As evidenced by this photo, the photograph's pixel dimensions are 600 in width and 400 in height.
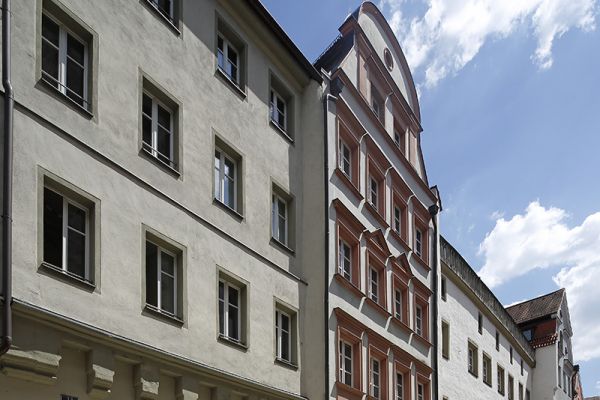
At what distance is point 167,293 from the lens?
14.8 metres

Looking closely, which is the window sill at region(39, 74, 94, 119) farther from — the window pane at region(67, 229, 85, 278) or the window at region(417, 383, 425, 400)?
the window at region(417, 383, 425, 400)

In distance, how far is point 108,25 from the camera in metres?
13.9

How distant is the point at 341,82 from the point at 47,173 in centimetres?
1273

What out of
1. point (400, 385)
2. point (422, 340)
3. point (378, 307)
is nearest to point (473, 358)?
point (422, 340)

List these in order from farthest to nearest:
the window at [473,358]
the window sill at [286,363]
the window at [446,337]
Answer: the window at [473,358]
the window at [446,337]
the window sill at [286,363]

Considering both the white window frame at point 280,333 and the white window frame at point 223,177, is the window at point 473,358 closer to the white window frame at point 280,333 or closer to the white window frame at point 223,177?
the white window frame at point 280,333

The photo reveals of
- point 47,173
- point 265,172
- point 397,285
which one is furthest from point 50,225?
point 397,285

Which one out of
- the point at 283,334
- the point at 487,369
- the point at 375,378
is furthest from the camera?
the point at 487,369

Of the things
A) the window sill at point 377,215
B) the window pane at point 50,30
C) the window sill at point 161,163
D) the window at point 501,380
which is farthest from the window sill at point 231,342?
the window at point 501,380

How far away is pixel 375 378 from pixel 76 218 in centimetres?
1428

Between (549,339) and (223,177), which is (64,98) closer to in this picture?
(223,177)

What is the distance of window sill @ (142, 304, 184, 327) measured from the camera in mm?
13905

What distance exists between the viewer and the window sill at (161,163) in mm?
14484

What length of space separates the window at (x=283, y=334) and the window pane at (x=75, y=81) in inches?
320
